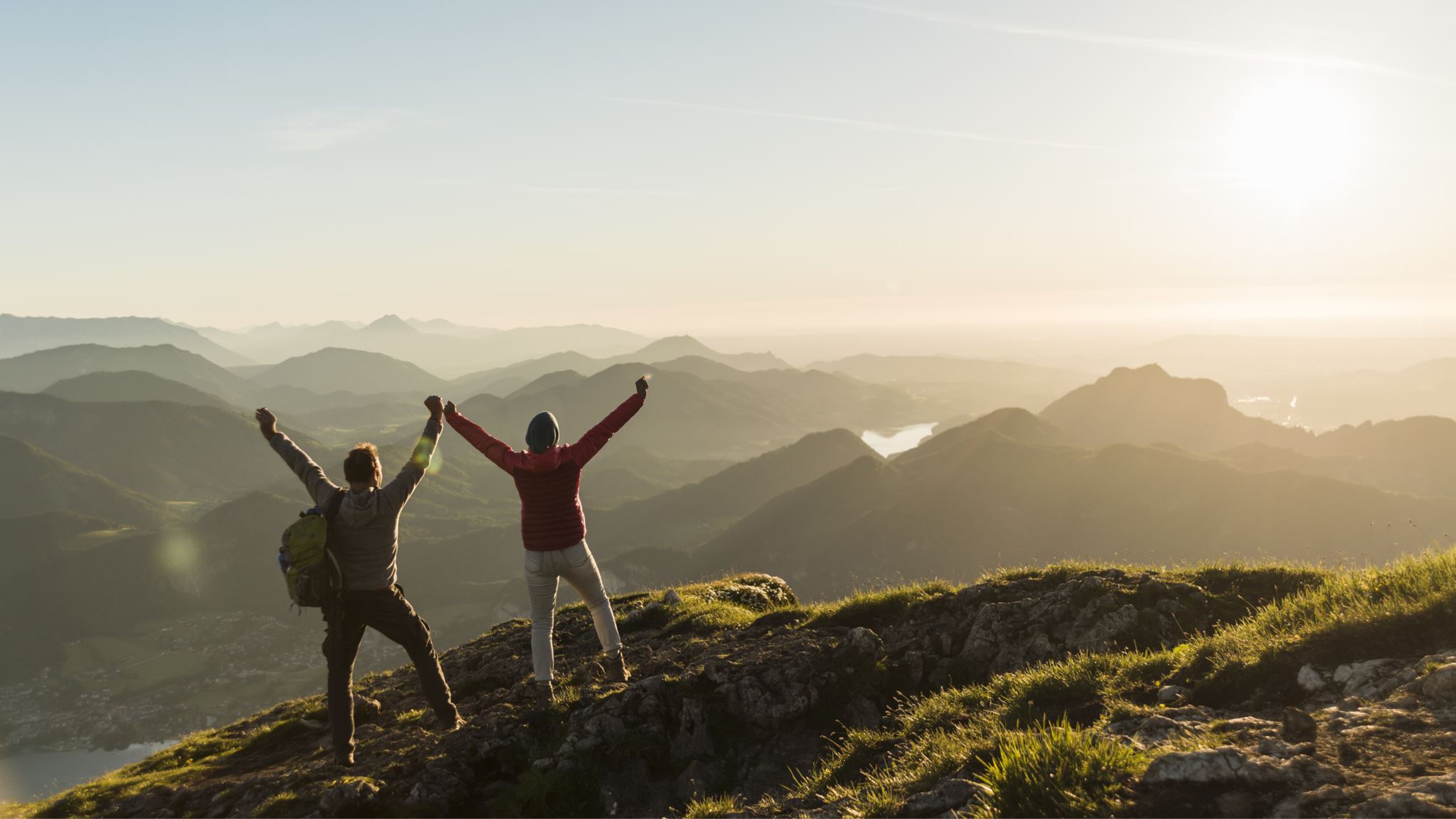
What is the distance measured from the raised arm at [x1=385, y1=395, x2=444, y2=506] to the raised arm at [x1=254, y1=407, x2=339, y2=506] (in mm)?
756

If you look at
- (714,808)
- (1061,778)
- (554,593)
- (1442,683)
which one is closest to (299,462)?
(554,593)

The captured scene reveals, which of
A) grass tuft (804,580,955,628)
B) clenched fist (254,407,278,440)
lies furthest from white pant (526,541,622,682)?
clenched fist (254,407,278,440)

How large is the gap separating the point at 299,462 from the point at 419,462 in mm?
1714

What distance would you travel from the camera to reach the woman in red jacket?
960 centimetres

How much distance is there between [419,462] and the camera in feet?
31.4

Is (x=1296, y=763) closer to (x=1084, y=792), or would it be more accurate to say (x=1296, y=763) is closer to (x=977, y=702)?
(x=1084, y=792)

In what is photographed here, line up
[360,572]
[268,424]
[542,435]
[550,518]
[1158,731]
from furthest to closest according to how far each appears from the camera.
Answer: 1. [550,518]
2. [542,435]
3. [268,424]
4. [360,572]
5. [1158,731]

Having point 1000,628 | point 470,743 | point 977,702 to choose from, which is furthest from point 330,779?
point 1000,628

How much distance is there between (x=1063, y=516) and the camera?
541 feet

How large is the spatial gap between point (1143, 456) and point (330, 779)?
200728mm

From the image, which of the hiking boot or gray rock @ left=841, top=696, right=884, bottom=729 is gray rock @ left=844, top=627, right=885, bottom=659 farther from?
the hiking boot

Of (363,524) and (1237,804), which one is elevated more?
(363,524)

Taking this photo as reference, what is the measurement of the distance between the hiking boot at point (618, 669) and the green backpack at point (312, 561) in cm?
407

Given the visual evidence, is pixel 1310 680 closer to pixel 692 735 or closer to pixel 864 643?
pixel 864 643
